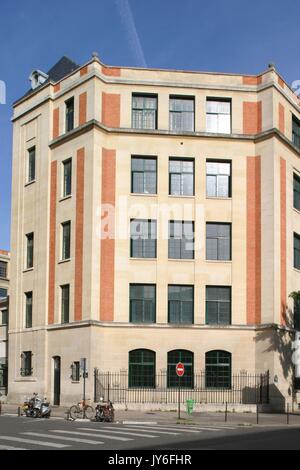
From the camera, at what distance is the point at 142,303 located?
4162 cm

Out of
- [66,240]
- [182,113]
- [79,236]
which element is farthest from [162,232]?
[182,113]

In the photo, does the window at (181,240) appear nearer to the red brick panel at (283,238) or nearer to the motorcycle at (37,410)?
the red brick panel at (283,238)

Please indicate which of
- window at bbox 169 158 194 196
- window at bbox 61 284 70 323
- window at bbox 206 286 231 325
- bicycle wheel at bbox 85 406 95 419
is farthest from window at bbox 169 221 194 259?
bicycle wheel at bbox 85 406 95 419

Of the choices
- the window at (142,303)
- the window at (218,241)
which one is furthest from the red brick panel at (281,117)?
the window at (142,303)

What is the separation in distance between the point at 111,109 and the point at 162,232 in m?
8.84

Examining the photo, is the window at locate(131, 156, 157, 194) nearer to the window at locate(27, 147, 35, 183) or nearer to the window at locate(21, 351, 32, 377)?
the window at locate(27, 147, 35, 183)

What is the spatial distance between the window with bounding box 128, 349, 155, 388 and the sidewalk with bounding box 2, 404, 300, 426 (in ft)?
10.6

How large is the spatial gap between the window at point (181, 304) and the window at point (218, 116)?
35.5 ft

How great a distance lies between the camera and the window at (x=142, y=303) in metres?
41.5

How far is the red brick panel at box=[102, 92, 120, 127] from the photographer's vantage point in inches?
1700

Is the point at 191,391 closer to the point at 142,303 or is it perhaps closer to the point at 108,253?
the point at 142,303

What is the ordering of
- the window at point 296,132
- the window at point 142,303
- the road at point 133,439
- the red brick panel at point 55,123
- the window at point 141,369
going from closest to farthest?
the road at point 133,439
the window at point 141,369
the window at point 142,303
the red brick panel at point 55,123
the window at point 296,132

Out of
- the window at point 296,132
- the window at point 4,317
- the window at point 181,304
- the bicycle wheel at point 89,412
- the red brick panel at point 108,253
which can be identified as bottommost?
the bicycle wheel at point 89,412

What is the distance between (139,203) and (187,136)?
553 centimetres
